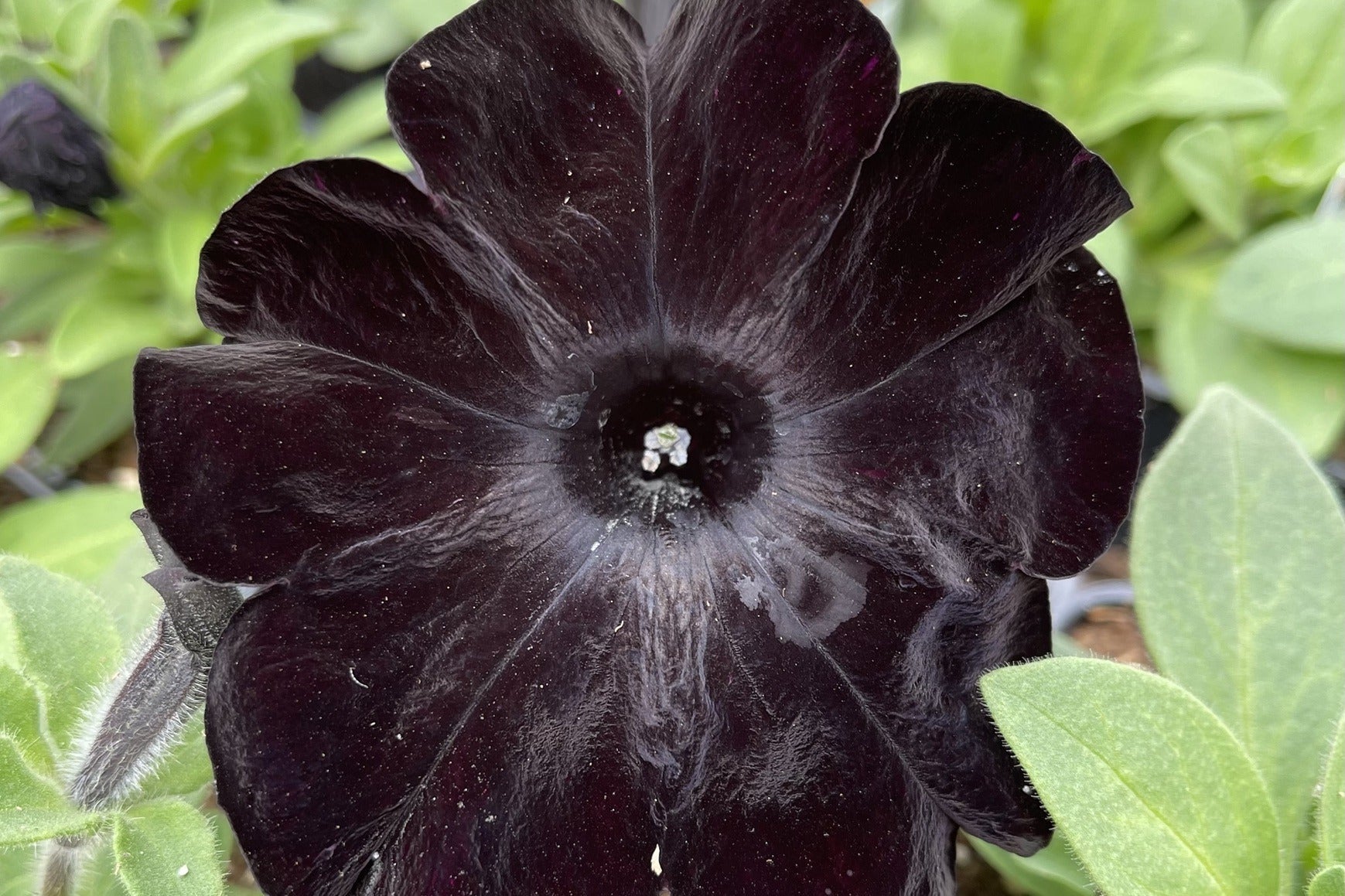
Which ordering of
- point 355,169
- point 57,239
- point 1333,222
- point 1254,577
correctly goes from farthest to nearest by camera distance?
1. point 57,239
2. point 1333,222
3. point 1254,577
4. point 355,169

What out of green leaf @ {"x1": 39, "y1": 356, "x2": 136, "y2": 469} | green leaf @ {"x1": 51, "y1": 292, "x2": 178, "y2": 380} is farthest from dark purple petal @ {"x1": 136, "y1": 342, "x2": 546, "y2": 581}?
green leaf @ {"x1": 39, "y1": 356, "x2": 136, "y2": 469}

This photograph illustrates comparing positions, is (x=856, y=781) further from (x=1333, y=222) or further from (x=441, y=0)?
(x=441, y=0)

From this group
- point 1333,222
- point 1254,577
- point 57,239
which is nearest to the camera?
point 1254,577

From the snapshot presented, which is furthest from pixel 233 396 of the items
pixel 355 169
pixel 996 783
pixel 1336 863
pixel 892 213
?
pixel 1336 863

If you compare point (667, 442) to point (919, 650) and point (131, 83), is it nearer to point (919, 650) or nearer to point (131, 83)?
point (919, 650)

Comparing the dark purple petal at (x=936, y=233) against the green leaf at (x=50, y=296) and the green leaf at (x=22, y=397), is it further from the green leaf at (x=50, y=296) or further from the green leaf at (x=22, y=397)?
the green leaf at (x=50, y=296)

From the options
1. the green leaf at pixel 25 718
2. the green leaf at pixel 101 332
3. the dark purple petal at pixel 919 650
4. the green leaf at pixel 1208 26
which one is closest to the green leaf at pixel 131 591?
the green leaf at pixel 25 718

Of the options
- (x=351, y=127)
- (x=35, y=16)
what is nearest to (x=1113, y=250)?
(x=351, y=127)
